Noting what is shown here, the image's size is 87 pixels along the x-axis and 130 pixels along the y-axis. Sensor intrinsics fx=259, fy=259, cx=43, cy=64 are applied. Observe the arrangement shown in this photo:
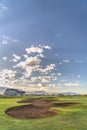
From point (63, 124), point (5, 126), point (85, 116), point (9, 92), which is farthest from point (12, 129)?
point (9, 92)

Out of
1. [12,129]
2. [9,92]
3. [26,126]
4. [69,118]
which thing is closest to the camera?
[12,129]

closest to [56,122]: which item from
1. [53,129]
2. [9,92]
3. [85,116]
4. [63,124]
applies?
[63,124]

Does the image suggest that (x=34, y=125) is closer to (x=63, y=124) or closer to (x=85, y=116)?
(x=63, y=124)

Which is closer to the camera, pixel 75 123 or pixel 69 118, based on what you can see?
pixel 75 123

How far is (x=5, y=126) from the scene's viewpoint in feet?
75.5

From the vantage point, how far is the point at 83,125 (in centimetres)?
2350

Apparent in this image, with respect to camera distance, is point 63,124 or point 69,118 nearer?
point 63,124

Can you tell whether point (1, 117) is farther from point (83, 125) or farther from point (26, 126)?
point (83, 125)

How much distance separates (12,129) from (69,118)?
7244mm

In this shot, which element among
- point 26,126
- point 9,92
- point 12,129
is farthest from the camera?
point 9,92

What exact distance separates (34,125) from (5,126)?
8.73ft

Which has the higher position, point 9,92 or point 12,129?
point 9,92

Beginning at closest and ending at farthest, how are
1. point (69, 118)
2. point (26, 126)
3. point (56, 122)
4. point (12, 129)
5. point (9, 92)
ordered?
point (12, 129) < point (26, 126) < point (56, 122) < point (69, 118) < point (9, 92)

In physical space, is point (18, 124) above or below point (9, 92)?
below
